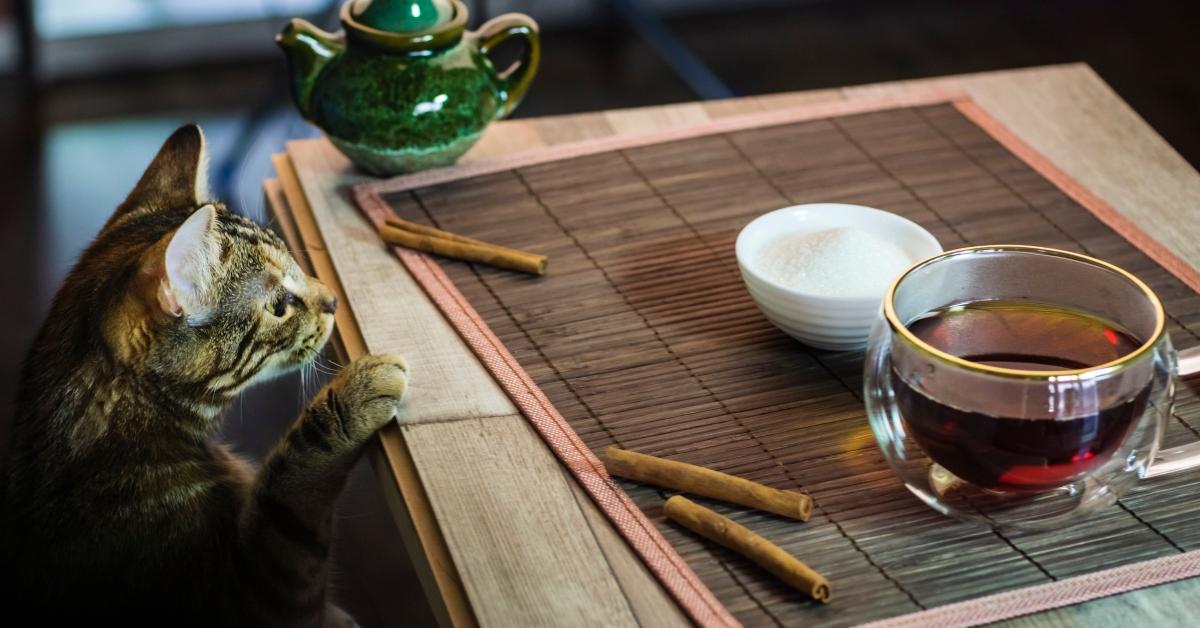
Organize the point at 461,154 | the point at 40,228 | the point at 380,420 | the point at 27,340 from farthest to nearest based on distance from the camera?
the point at 40,228 < the point at 27,340 < the point at 461,154 < the point at 380,420

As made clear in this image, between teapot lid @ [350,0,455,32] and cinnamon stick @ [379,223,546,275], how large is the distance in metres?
0.19

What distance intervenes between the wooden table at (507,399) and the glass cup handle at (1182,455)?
Answer: 75 mm

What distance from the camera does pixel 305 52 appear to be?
1.32 m

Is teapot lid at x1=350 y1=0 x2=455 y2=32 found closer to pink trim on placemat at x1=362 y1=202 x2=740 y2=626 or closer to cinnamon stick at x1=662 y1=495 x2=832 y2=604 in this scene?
pink trim on placemat at x1=362 y1=202 x2=740 y2=626

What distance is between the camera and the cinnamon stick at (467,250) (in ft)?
3.91

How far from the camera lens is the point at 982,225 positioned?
1.23 metres

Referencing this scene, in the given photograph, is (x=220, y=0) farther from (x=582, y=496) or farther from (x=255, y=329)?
(x=582, y=496)

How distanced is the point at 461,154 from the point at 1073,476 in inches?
28.5

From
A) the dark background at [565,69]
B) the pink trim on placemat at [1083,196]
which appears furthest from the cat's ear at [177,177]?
the dark background at [565,69]

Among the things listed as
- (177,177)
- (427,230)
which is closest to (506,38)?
(427,230)

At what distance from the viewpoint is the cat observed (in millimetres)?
1042

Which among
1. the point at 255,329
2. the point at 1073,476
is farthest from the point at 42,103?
the point at 1073,476

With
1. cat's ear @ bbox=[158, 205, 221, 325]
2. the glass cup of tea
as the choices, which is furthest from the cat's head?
the glass cup of tea

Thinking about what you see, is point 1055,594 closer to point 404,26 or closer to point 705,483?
point 705,483
